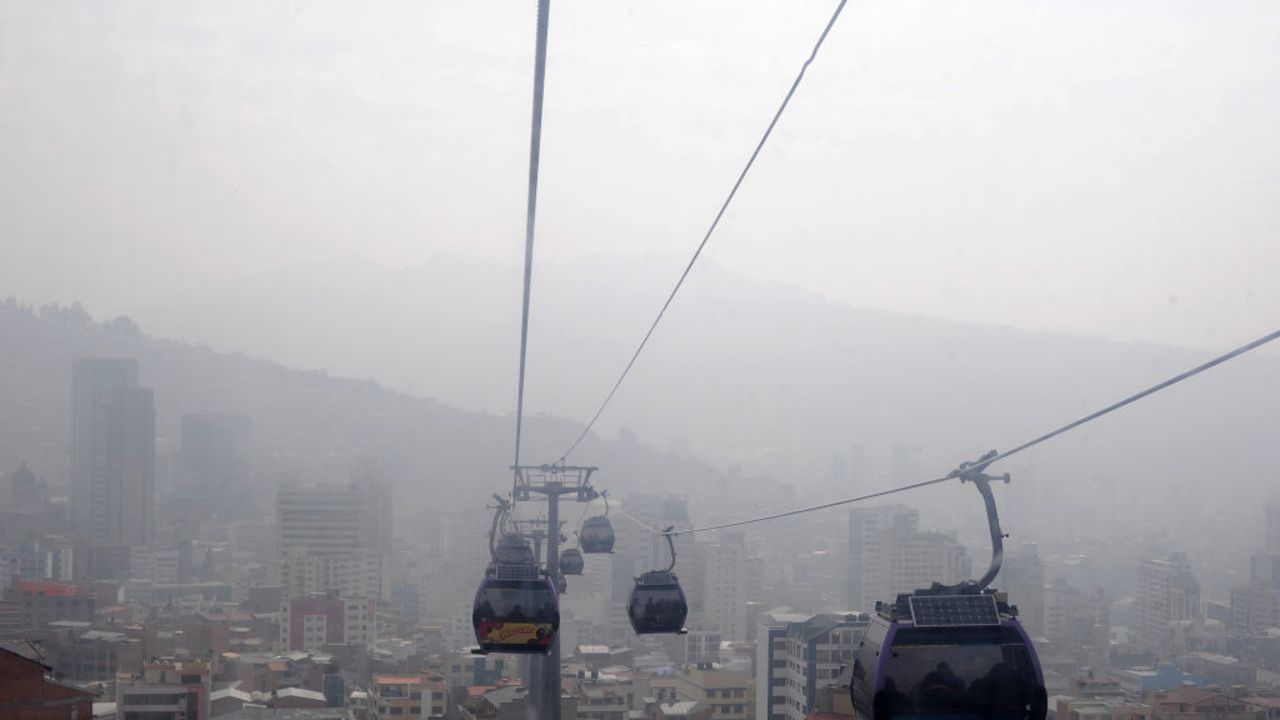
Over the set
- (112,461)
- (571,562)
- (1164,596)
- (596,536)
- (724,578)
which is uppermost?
(112,461)

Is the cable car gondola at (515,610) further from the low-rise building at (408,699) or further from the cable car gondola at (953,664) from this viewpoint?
the low-rise building at (408,699)

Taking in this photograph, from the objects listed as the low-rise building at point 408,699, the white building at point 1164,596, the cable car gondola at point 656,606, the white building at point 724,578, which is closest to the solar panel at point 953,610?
the cable car gondola at point 656,606

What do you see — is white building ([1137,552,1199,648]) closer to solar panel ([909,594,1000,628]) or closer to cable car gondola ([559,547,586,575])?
cable car gondola ([559,547,586,575])

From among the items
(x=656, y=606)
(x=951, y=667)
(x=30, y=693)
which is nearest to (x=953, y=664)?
(x=951, y=667)

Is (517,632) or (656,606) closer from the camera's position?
(517,632)

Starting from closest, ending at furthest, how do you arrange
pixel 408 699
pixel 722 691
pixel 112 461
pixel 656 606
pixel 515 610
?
1. pixel 515 610
2. pixel 656 606
3. pixel 722 691
4. pixel 408 699
5. pixel 112 461

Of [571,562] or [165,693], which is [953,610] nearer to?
[571,562]

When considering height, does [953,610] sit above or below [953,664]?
above

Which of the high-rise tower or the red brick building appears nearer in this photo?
the red brick building

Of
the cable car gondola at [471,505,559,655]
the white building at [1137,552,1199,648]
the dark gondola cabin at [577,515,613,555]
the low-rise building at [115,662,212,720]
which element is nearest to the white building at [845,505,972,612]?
the white building at [1137,552,1199,648]
